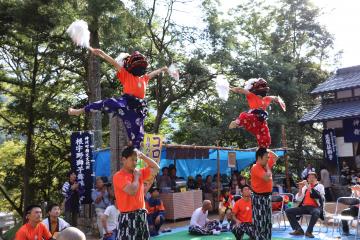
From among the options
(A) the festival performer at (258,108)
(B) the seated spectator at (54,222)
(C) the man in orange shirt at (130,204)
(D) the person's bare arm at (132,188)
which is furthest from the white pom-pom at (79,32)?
(B) the seated spectator at (54,222)

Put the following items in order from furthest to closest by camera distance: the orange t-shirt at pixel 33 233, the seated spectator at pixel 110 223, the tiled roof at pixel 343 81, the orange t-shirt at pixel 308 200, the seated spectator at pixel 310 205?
the tiled roof at pixel 343 81 < the orange t-shirt at pixel 308 200 < the seated spectator at pixel 310 205 < the seated spectator at pixel 110 223 < the orange t-shirt at pixel 33 233

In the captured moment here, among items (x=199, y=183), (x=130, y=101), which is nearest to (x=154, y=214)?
(x=199, y=183)

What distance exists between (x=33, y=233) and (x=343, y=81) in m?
13.3

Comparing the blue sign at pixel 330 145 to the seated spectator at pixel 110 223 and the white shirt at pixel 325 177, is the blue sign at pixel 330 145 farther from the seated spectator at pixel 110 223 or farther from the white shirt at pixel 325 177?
the seated spectator at pixel 110 223

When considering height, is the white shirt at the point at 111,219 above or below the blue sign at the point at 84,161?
below

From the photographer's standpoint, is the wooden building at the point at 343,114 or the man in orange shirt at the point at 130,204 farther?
the wooden building at the point at 343,114

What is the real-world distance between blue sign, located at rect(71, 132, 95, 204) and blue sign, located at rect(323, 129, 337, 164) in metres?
8.86

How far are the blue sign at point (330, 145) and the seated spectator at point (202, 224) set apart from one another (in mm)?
7090

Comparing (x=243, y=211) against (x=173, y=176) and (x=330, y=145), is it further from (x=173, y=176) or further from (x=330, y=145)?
(x=330, y=145)

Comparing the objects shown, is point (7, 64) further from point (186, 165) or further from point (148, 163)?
point (148, 163)

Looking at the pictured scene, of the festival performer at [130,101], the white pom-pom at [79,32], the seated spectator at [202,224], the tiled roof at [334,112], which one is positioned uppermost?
the tiled roof at [334,112]

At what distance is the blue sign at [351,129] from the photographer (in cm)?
1437

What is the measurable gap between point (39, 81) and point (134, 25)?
4908 mm

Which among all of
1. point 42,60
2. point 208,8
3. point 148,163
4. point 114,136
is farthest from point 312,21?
point 148,163
